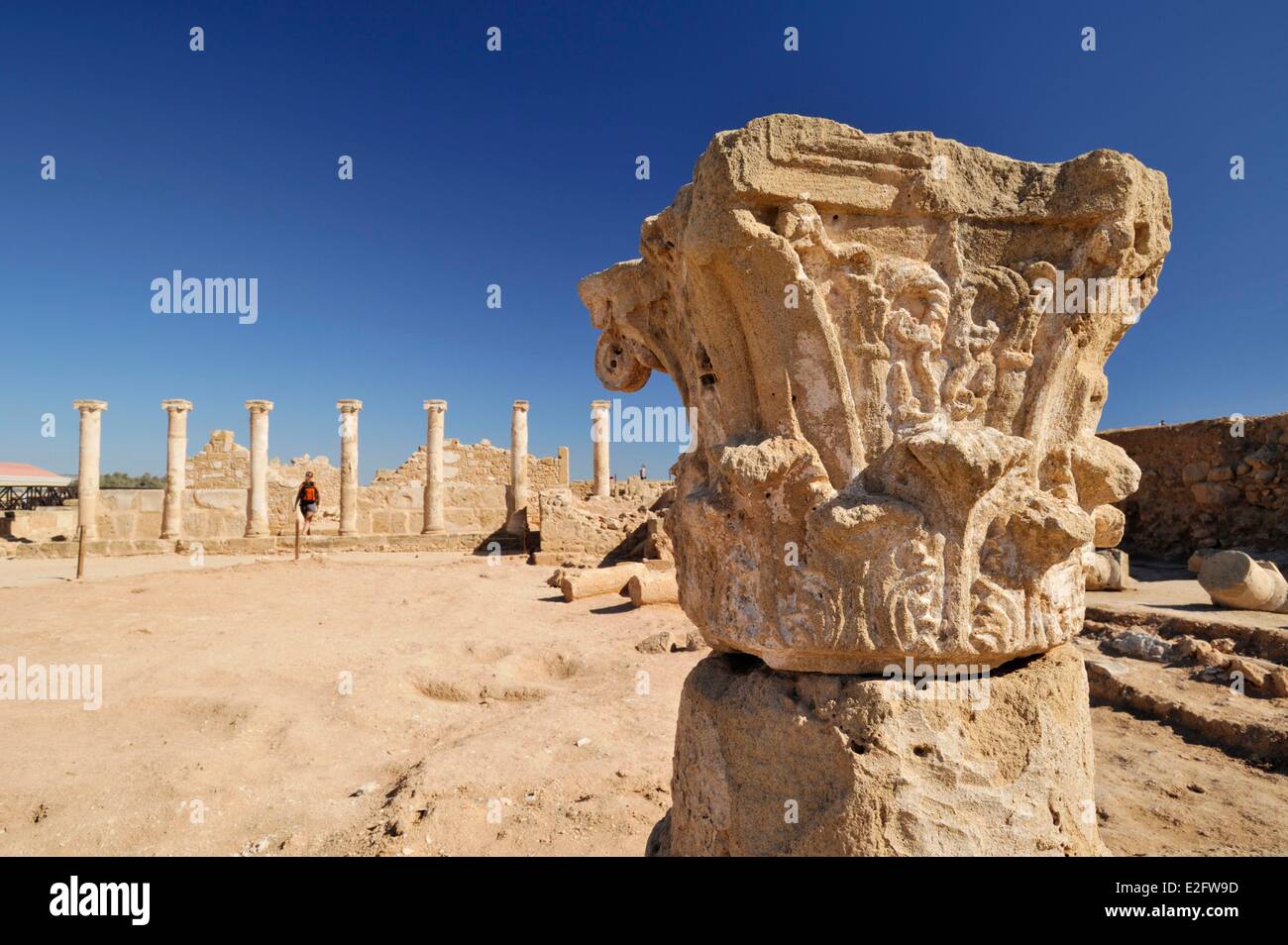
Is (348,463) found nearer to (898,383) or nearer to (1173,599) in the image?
(1173,599)

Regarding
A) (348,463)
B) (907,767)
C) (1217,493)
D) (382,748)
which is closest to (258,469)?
(348,463)

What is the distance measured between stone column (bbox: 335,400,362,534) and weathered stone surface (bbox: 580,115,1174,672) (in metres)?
17.1

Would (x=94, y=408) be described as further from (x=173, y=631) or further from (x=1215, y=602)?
(x=1215, y=602)

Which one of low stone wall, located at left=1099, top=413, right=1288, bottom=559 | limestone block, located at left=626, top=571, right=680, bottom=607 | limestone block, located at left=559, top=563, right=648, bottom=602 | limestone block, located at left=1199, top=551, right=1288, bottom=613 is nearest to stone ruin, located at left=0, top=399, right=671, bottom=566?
limestone block, located at left=559, top=563, right=648, bottom=602

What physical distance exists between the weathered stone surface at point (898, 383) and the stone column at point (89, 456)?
19.2 metres

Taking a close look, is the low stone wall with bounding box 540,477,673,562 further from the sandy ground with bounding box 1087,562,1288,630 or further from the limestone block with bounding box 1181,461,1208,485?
the limestone block with bounding box 1181,461,1208,485

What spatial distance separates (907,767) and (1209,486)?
38.0 feet

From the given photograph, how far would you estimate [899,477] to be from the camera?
1772mm

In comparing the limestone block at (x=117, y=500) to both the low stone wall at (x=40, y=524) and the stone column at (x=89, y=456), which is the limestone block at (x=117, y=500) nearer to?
the low stone wall at (x=40, y=524)

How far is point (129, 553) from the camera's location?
14617mm

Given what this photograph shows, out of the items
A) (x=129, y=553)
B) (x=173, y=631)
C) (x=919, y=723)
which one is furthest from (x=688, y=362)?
(x=129, y=553)

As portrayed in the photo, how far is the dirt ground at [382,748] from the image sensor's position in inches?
119

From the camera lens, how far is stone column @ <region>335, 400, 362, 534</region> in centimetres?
1730

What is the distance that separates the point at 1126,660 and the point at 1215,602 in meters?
2.12
